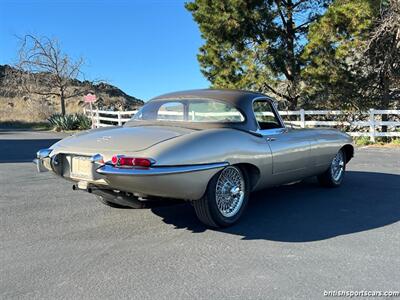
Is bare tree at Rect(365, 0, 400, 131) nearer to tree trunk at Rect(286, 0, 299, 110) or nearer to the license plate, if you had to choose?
tree trunk at Rect(286, 0, 299, 110)

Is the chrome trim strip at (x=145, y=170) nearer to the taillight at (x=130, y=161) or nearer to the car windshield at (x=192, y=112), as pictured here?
the taillight at (x=130, y=161)

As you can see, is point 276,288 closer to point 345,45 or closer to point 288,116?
point 345,45

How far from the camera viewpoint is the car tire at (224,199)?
4.71m

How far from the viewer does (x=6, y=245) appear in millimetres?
4500

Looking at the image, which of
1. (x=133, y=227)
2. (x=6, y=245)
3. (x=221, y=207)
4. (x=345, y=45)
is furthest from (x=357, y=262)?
(x=345, y=45)

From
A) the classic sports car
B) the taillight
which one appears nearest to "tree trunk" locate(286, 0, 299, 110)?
the classic sports car

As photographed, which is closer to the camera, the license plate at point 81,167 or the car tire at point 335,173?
the license plate at point 81,167

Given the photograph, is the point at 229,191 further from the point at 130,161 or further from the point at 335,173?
the point at 335,173

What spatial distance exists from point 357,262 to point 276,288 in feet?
3.07

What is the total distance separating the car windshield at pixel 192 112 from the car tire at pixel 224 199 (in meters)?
0.68

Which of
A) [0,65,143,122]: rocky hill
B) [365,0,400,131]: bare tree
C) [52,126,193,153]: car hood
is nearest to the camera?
[52,126,193,153]: car hood

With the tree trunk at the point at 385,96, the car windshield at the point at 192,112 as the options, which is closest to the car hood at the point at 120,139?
the car windshield at the point at 192,112

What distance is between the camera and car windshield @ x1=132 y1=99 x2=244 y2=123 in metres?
5.39

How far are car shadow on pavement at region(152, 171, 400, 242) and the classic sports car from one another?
0.35 meters
